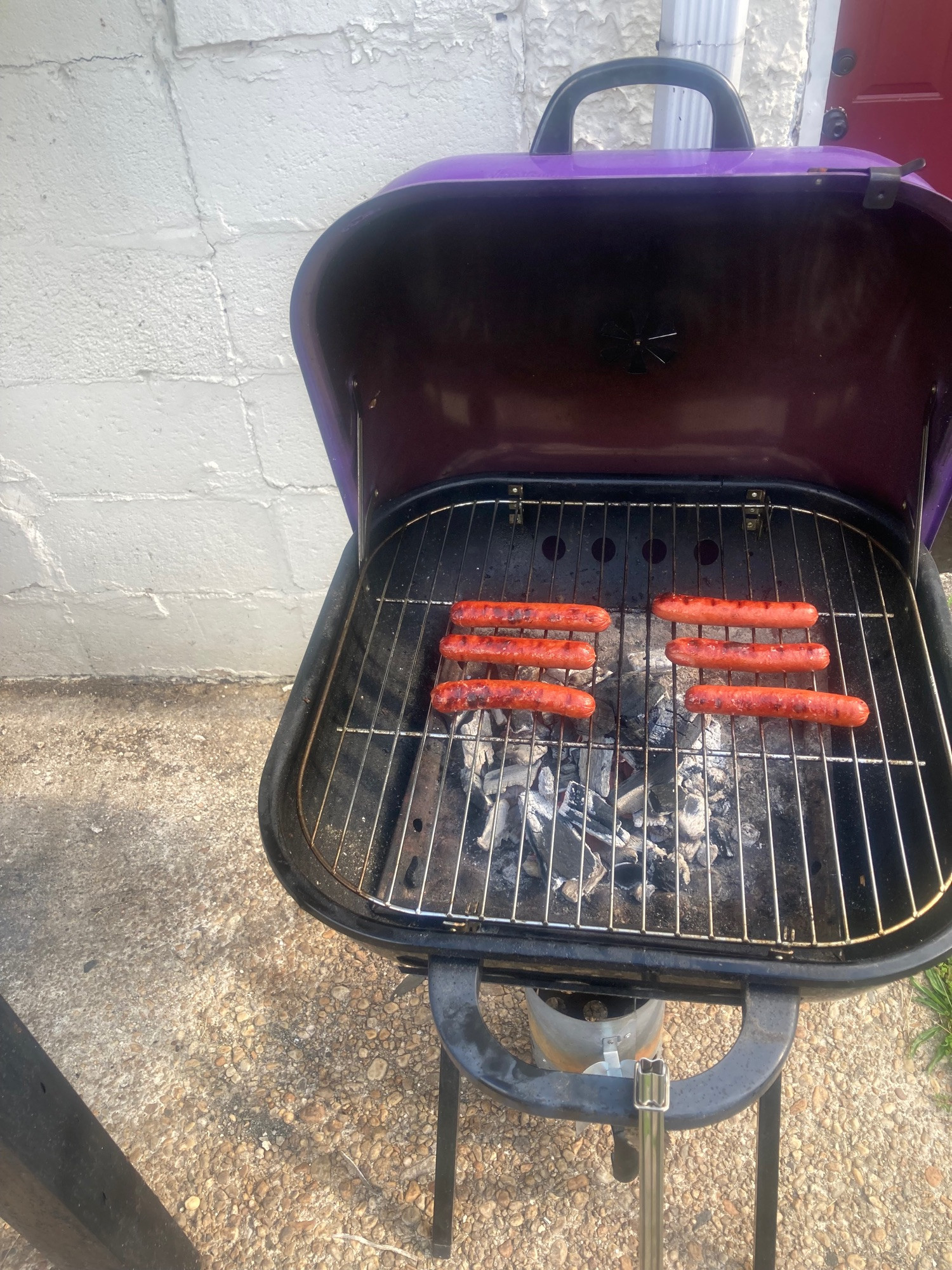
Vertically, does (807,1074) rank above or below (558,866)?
below

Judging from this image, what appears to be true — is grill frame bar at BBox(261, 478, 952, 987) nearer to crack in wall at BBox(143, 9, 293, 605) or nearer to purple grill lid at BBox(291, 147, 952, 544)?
purple grill lid at BBox(291, 147, 952, 544)

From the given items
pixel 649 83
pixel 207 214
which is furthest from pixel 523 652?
pixel 207 214

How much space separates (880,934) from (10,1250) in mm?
2126

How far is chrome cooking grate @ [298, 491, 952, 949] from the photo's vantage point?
4.95 feet

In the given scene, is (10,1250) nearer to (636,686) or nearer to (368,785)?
(368,785)

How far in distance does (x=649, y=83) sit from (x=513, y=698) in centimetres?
113

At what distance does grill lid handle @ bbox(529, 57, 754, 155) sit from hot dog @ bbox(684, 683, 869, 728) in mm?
962

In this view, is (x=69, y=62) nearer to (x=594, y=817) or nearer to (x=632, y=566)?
(x=632, y=566)

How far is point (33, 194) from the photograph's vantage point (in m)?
2.15

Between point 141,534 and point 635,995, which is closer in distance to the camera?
point 635,995

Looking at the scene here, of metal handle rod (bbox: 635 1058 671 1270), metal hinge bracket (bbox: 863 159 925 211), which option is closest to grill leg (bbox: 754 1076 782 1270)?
metal handle rod (bbox: 635 1058 671 1270)

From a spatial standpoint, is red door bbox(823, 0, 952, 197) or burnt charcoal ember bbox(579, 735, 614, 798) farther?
red door bbox(823, 0, 952, 197)

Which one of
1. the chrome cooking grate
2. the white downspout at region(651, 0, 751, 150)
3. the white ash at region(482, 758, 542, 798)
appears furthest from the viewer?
the white ash at region(482, 758, 542, 798)

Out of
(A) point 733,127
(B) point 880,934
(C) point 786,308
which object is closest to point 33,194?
(A) point 733,127
